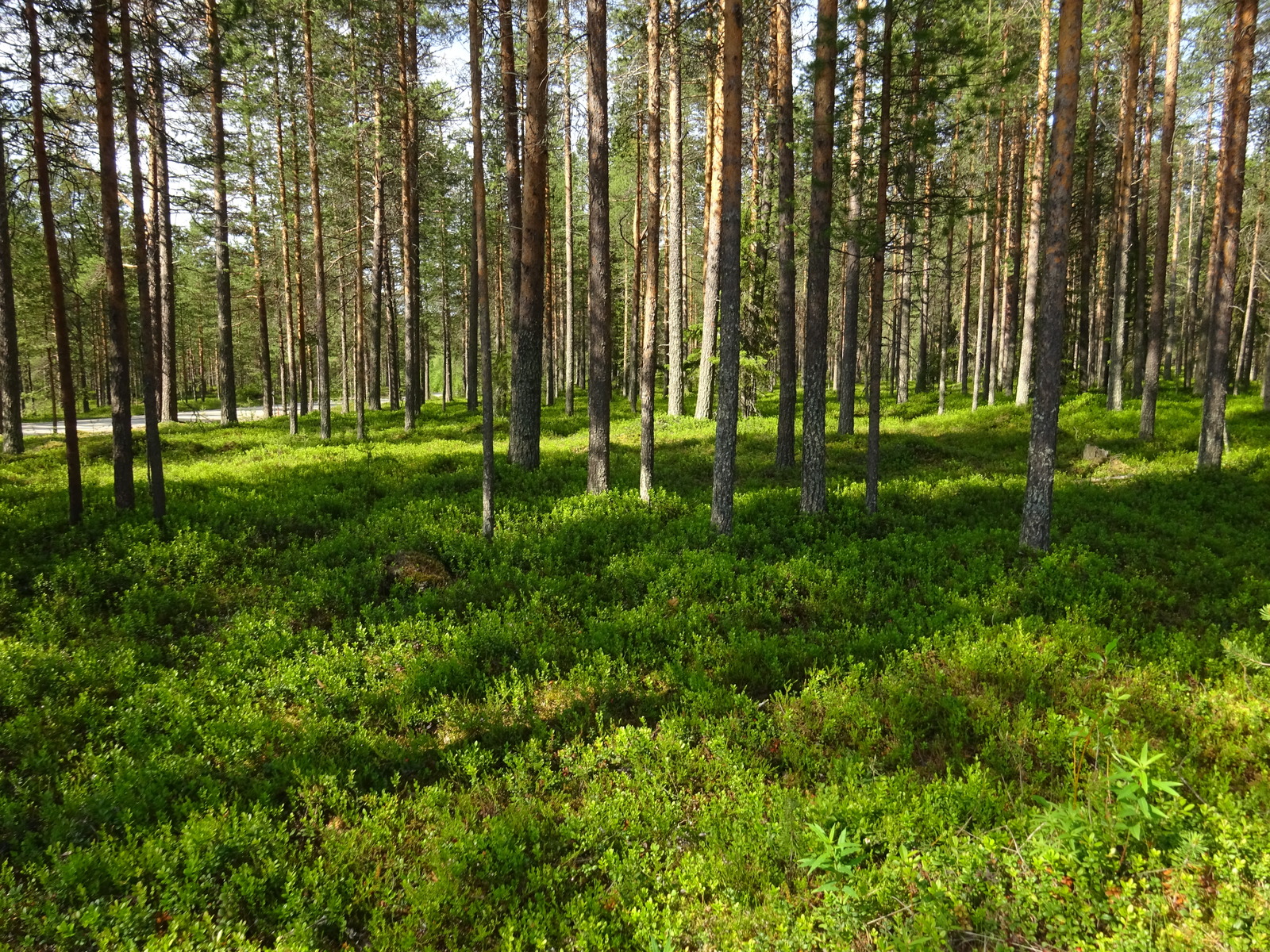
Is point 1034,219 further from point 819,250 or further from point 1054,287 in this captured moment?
point 819,250

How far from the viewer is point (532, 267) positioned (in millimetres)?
13422

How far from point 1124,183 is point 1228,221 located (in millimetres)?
7824

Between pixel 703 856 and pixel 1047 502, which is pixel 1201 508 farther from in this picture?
pixel 703 856

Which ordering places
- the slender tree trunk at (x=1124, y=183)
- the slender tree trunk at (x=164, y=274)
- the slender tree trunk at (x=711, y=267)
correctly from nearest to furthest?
the slender tree trunk at (x=1124, y=183) → the slender tree trunk at (x=164, y=274) → the slender tree trunk at (x=711, y=267)

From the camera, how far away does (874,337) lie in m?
10.3

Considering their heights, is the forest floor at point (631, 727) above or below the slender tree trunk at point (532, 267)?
below

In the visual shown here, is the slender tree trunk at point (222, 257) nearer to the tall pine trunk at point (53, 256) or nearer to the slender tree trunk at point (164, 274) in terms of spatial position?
the slender tree trunk at point (164, 274)

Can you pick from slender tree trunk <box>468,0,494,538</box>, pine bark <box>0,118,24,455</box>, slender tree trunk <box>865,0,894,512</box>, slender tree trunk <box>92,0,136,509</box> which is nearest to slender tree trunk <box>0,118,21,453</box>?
pine bark <box>0,118,24,455</box>

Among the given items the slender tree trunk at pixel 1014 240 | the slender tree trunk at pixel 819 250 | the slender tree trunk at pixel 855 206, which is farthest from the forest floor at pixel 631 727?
the slender tree trunk at pixel 1014 240

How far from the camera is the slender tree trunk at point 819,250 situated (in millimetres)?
9641

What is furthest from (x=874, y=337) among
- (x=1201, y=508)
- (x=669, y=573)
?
(x=1201, y=508)

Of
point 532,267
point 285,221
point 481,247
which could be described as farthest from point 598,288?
point 285,221

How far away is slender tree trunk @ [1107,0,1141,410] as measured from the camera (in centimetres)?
1714

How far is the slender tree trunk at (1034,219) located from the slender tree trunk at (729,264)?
1586 cm
